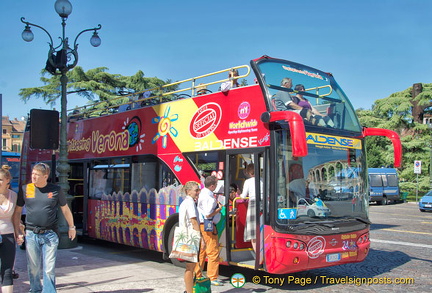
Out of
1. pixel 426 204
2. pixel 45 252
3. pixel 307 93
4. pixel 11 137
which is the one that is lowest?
pixel 426 204

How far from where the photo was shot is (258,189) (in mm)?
7297

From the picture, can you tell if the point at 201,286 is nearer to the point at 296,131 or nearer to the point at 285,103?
the point at 296,131

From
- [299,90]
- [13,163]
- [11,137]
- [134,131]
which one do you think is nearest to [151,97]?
[134,131]

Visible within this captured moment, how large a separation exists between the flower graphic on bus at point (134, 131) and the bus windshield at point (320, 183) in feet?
13.9

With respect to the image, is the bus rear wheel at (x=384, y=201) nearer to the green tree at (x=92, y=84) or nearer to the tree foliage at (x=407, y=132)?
the tree foliage at (x=407, y=132)

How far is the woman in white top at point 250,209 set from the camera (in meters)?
7.50

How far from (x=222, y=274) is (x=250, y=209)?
182 centimetres

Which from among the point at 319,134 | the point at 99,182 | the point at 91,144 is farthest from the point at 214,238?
the point at 91,144

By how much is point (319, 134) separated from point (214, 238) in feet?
7.90

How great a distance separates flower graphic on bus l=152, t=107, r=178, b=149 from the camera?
30.9 ft

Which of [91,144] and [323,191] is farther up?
[91,144]

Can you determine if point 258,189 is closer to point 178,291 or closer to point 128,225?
point 178,291

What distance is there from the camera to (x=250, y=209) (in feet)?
24.9

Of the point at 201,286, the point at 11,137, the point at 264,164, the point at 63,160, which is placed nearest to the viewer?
the point at 201,286
